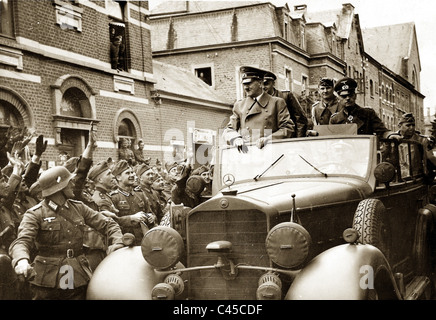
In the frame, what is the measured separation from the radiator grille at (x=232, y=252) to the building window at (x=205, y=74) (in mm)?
4562

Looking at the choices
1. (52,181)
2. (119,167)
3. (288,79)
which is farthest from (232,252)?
(288,79)

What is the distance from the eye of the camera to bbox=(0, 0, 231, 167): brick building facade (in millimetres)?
5128

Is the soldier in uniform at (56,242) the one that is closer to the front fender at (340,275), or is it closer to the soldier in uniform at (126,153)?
the front fender at (340,275)

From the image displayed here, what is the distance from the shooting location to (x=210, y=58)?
337 inches

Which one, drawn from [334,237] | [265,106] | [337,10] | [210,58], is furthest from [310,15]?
[334,237]

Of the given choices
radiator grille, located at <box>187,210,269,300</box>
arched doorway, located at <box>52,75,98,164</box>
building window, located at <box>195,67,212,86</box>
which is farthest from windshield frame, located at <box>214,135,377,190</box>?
building window, located at <box>195,67,212,86</box>

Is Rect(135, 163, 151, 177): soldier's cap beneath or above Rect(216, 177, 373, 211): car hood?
above

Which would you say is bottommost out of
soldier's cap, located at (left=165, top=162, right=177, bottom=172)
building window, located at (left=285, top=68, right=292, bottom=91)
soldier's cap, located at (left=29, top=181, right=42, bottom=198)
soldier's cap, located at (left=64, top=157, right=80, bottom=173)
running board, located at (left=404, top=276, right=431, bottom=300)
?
running board, located at (left=404, top=276, right=431, bottom=300)

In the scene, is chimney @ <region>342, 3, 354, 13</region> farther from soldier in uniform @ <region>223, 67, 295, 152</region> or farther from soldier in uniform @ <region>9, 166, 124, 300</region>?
soldier in uniform @ <region>9, 166, 124, 300</region>

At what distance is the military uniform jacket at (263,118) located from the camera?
529 cm

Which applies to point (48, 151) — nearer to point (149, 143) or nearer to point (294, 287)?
point (149, 143)

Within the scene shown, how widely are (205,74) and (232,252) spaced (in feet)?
17.8

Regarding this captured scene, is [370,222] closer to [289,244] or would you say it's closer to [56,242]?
[289,244]

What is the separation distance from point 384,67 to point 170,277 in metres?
4.41
